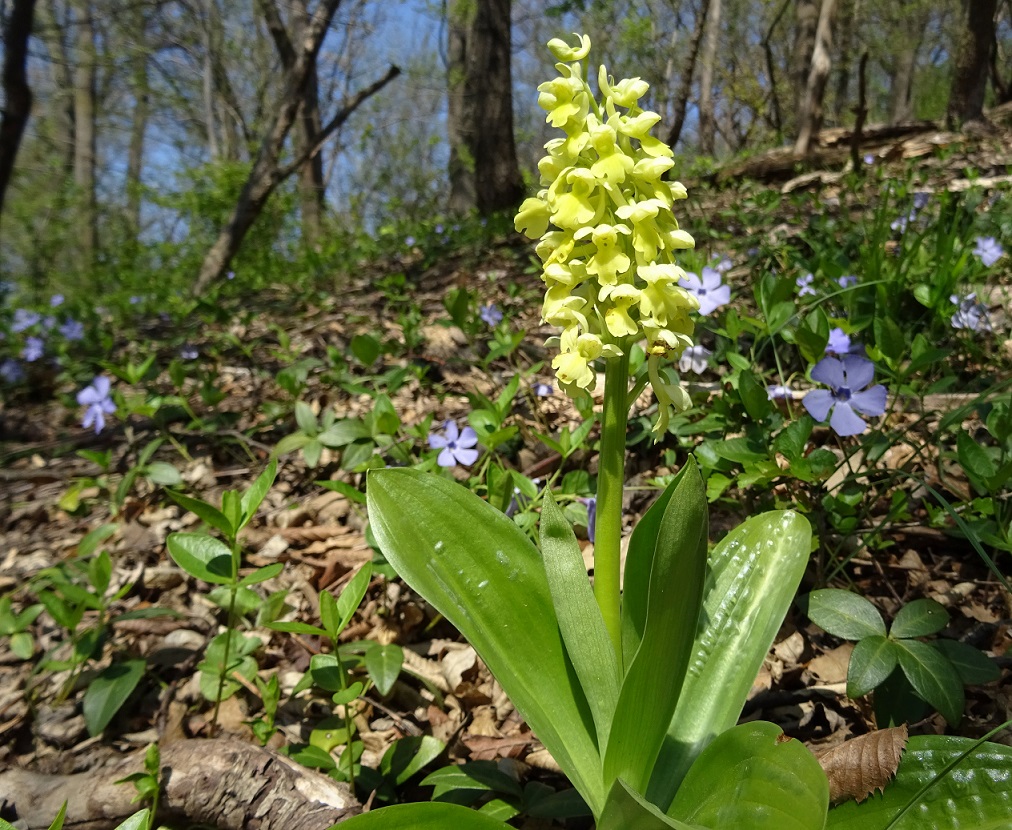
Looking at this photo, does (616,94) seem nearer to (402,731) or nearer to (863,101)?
(402,731)

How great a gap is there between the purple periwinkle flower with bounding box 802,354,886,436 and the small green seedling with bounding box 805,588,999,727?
508 mm

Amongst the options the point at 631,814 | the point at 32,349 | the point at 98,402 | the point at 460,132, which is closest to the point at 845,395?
the point at 631,814

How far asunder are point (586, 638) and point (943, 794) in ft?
1.63

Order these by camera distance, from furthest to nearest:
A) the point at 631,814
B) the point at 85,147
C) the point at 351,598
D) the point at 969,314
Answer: the point at 85,147
the point at 969,314
the point at 351,598
the point at 631,814

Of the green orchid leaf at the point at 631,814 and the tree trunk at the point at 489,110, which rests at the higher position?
the tree trunk at the point at 489,110

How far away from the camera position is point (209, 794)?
121 centimetres

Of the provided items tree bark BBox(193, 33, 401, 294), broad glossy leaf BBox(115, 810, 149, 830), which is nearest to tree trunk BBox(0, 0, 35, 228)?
tree bark BBox(193, 33, 401, 294)

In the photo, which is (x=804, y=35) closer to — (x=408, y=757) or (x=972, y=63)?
(x=972, y=63)

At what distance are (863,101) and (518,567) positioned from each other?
16.2ft

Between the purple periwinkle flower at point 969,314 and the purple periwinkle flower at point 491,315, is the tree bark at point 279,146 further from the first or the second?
the purple periwinkle flower at point 969,314

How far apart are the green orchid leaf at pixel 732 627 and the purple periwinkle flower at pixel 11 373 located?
4.71m

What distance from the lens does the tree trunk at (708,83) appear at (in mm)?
11117

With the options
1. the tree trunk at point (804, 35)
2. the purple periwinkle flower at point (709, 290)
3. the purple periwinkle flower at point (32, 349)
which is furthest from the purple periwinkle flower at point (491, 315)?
the tree trunk at point (804, 35)

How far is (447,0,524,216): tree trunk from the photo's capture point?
21.6ft
